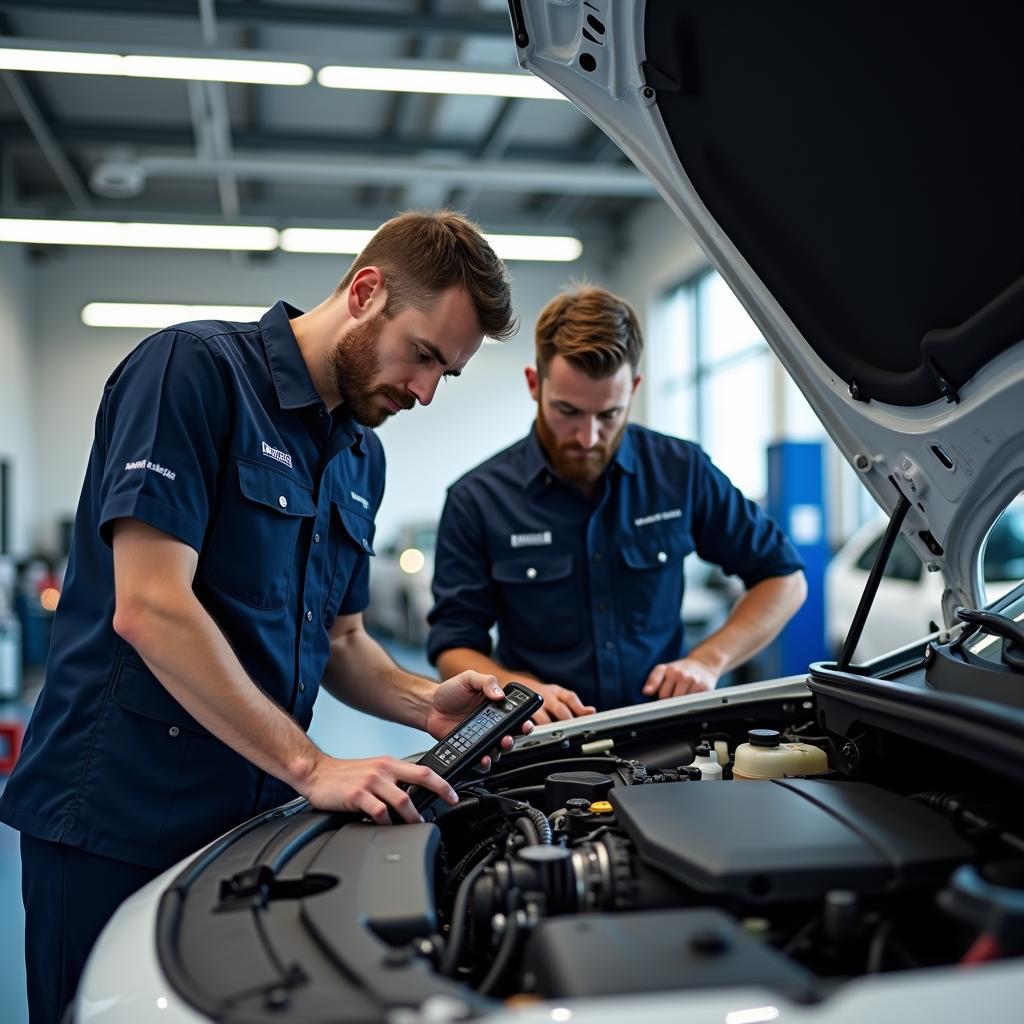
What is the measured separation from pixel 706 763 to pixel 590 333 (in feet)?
3.14

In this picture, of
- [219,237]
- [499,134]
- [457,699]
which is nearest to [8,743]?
[457,699]

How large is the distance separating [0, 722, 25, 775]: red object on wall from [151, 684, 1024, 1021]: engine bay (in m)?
4.15

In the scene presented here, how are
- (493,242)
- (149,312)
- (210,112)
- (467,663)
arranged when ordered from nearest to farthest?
(467,663) → (210,112) → (493,242) → (149,312)

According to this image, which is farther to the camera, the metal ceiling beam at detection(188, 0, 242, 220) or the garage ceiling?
the garage ceiling

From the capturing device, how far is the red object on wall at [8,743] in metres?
4.88

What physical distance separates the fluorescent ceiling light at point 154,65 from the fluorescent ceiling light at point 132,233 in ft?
7.87

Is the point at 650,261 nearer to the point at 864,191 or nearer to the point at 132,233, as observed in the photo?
the point at 132,233

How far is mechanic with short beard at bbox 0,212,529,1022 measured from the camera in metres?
1.32

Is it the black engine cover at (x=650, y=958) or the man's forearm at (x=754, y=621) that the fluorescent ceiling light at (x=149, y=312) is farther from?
the black engine cover at (x=650, y=958)

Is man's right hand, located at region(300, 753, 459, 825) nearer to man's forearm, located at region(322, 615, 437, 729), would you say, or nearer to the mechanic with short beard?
the mechanic with short beard

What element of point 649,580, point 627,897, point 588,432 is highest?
point 588,432

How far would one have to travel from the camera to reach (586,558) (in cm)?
227

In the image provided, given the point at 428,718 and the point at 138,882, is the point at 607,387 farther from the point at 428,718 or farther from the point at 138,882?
the point at 138,882

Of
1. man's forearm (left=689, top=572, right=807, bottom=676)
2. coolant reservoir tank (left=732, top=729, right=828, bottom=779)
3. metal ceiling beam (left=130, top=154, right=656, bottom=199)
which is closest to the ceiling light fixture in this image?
metal ceiling beam (left=130, top=154, right=656, bottom=199)
